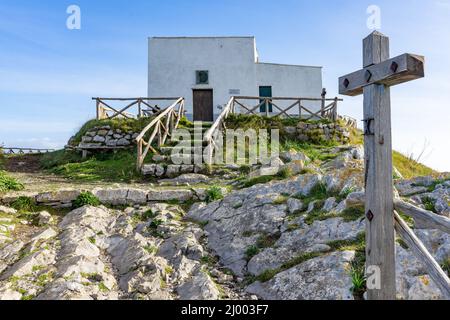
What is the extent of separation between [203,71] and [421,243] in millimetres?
20929

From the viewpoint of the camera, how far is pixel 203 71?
74.6 feet

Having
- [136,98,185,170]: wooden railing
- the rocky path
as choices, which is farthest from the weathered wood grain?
[136,98,185,170]: wooden railing

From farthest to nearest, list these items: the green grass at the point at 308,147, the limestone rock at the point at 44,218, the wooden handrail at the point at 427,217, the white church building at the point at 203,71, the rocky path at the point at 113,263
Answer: the white church building at the point at 203,71 → the green grass at the point at 308,147 → the limestone rock at the point at 44,218 → the rocky path at the point at 113,263 → the wooden handrail at the point at 427,217

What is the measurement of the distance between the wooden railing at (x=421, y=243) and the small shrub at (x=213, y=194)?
4870 mm

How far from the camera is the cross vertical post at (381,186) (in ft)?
11.1

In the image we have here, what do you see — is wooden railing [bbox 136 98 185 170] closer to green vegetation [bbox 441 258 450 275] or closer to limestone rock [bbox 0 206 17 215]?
limestone rock [bbox 0 206 17 215]

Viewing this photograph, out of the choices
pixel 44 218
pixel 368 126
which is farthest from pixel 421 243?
pixel 44 218

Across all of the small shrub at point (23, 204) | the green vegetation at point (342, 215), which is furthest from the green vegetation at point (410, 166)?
the small shrub at point (23, 204)

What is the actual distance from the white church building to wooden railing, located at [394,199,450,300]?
19413 mm

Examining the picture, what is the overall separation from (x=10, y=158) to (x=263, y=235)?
14.5 m

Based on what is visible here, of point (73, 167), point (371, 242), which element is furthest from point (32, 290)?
point (73, 167)

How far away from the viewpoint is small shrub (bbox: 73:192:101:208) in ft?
25.2

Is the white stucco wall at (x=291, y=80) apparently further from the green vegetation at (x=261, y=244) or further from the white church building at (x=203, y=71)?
the green vegetation at (x=261, y=244)

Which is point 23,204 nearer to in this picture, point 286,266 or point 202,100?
point 286,266
